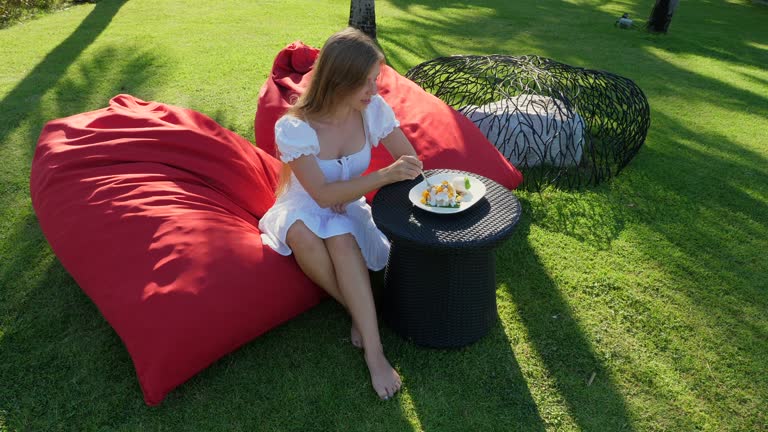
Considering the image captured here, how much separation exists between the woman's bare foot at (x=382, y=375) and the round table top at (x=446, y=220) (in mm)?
517

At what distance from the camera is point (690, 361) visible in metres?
2.35

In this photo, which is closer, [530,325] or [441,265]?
[441,265]

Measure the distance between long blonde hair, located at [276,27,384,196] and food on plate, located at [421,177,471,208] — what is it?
1.66 ft

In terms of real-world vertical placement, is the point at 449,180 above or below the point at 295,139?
below

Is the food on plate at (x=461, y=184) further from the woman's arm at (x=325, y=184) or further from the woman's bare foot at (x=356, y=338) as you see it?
the woman's bare foot at (x=356, y=338)

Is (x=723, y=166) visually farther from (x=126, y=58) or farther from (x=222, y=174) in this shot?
(x=126, y=58)

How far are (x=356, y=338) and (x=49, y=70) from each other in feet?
15.6

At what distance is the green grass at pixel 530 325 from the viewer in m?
2.08

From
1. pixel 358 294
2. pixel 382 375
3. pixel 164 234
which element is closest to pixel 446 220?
pixel 358 294

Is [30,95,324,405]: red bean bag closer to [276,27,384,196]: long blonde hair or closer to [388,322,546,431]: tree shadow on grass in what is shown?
[388,322,546,431]: tree shadow on grass

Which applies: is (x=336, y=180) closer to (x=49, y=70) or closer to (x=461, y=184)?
(x=461, y=184)

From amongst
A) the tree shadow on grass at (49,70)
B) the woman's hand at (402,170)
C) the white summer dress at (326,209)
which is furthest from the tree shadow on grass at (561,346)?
the tree shadow on grass at (49,70)

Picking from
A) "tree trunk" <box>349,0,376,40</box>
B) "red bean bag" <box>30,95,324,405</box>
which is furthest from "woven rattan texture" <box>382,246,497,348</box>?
"tree trunk" <box>349,0,376,40</box>

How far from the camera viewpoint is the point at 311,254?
2203 mm
